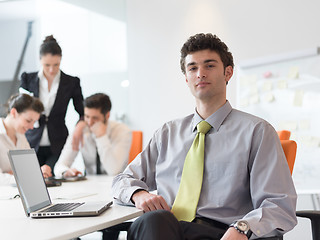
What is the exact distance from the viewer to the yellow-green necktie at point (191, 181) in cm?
166

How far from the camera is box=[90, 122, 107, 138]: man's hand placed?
3.31 m

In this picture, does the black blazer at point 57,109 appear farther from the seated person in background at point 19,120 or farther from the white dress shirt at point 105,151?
the seated person in background at point 19,120

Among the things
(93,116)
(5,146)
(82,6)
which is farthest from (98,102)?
(82,6)

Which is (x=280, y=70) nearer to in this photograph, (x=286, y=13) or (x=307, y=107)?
(x=307, y=107)

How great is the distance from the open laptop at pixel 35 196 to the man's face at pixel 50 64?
74.1 inches

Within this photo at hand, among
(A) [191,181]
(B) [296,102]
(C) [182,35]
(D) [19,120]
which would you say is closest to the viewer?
(A) [191,181]

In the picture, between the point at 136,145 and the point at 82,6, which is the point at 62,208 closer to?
the point at 136,145

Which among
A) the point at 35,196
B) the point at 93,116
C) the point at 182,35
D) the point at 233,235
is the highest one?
the point at 182,35

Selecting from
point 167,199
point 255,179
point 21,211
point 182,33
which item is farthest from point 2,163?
point 182,33

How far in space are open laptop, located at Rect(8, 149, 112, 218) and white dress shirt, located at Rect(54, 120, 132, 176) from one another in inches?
53.5

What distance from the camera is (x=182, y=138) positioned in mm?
1866

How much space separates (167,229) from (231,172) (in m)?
0.39

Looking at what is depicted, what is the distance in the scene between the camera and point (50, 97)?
3.63 m

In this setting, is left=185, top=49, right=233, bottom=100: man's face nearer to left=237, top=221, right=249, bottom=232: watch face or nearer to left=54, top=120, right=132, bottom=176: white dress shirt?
left=237, top=221, right=249, bottom=232: watch face
